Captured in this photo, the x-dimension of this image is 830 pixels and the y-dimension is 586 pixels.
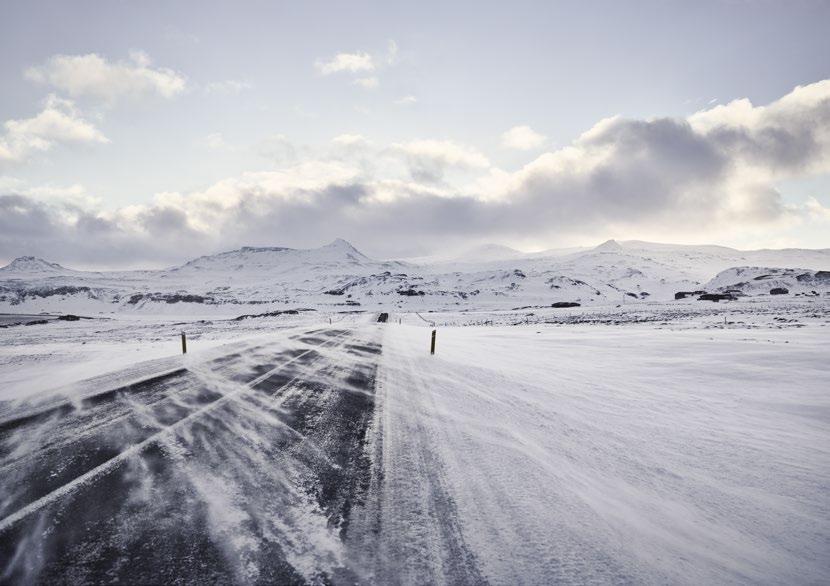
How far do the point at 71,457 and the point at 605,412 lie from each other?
8.07 m

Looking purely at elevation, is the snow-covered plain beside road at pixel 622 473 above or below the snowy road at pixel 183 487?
below

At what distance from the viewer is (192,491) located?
153 inches

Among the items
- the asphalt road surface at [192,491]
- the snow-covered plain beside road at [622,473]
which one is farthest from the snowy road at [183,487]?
the snow-covered plain beside road at [622,473]

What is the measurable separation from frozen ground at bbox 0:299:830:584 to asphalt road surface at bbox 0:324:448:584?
23 mm

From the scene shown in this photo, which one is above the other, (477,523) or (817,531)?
(477,523)

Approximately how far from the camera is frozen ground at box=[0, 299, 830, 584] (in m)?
2.94

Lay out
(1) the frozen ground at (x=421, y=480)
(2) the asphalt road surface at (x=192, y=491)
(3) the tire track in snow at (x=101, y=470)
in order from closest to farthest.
Answer: (2) the asphalt road surface at (x=192, y=491)
(1) the frozen ground at (x=421, y=480)
(3) the tire track in snow at (x=101, y=470)

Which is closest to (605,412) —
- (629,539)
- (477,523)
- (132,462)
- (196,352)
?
(629,539)

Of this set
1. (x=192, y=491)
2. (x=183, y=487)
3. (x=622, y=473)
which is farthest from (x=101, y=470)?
(x=622, y=473)

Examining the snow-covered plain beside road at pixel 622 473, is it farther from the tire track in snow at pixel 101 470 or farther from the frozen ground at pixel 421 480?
the tire track in snow at pixel 101 470

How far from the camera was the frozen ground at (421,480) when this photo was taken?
116 inches

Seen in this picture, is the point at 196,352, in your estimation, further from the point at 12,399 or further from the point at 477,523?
the point at 477,523

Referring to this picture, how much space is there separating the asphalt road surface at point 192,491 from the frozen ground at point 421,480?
23mm

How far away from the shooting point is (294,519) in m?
3.37
